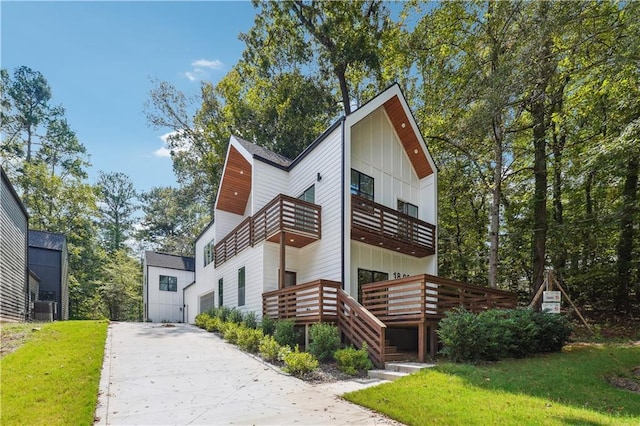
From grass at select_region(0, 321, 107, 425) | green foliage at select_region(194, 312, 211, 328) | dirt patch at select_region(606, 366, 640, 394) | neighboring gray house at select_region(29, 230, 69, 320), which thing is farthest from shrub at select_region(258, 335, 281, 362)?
neighboring gray house at select_region(29, 230, 69, 320)

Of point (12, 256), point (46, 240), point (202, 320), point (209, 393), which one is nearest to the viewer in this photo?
point (209, 393)

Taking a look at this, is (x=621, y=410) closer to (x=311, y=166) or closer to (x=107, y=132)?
(x=311, y=166)

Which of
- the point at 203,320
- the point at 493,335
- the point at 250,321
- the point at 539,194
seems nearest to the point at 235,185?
the point at 203,320

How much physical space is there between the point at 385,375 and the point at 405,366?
0.58 metres

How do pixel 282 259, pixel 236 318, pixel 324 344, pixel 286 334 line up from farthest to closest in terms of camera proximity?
pixel 236 318, pixel 282 259, pixel 286 334, pixel 324 344

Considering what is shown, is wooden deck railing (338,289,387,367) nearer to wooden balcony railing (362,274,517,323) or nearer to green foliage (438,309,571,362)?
wooden balcony railing (362,274,517,323)

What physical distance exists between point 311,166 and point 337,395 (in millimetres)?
9496

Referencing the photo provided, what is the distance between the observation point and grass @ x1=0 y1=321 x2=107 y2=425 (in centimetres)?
502

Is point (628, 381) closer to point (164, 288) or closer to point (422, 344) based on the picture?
point (422, 344)

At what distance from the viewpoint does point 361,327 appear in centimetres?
1009

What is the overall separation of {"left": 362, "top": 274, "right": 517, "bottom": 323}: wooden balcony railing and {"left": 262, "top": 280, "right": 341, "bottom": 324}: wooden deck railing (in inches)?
42.9

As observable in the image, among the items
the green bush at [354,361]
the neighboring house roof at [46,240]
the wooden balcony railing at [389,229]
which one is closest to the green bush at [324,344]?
the green bush at [354,361]

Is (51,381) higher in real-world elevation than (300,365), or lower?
higher

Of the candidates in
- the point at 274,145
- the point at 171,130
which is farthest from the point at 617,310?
the point at 171,130
